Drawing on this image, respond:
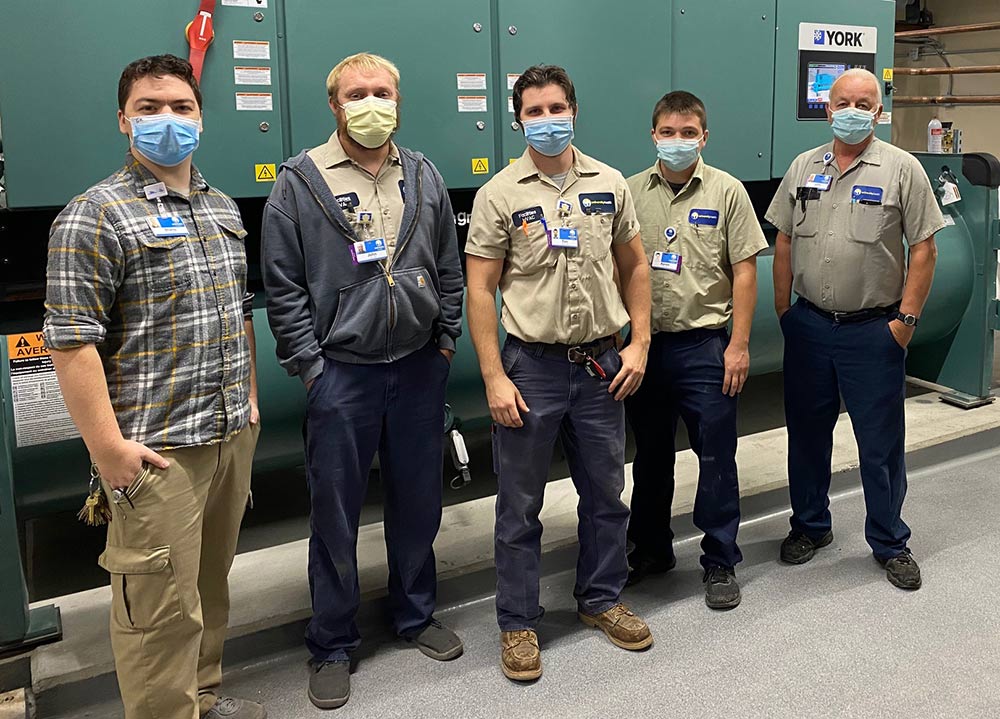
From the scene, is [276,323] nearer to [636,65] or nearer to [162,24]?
[162,24]

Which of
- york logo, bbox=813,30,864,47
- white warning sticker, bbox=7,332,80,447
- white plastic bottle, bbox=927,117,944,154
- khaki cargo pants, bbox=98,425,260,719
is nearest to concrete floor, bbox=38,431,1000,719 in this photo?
khaki cargo pants, bbox=98,425,260,719

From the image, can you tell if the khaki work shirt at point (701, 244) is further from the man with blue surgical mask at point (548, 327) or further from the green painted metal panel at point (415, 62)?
the green painted metal panel at point (415, 62)

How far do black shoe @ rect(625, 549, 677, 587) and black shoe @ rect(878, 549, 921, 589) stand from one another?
2.01 ft

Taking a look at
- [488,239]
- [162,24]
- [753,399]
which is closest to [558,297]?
[488,239]

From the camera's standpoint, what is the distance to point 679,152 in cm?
226

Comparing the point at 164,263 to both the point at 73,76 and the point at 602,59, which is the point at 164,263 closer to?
the point at 73,76

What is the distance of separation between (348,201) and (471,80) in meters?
1.11

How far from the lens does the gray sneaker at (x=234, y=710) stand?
6.37ft

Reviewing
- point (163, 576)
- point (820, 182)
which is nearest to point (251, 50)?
point (163, 576)

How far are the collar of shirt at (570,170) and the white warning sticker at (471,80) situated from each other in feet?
2.84

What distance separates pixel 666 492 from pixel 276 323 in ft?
3.97

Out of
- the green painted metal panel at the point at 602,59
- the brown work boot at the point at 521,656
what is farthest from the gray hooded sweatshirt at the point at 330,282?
the green painted metal panel at the point at 602,59

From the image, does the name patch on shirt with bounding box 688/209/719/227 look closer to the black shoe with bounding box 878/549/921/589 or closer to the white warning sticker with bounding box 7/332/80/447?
the black shoe with bounding box 878/549/921/589

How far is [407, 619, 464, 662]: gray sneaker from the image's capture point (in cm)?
219
